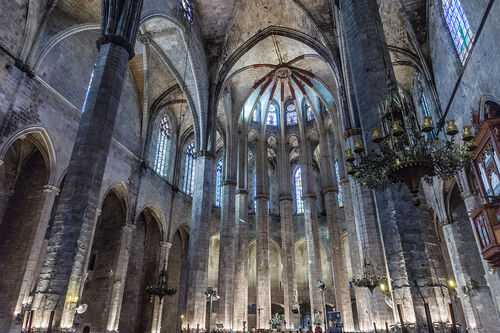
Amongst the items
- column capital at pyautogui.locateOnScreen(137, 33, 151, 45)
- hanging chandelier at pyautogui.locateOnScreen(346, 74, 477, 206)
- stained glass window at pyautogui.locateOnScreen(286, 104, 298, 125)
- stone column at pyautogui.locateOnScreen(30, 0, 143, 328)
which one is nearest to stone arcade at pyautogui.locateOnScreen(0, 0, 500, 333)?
stone column at pyautogui.locateOnScreen(30, 0, 143, 328)

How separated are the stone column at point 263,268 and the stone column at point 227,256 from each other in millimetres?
1970

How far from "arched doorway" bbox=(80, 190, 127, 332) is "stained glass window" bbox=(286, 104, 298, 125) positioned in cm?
1358

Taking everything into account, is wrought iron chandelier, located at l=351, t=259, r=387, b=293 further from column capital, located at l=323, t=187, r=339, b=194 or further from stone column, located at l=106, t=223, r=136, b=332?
stone column, located at l=106, t=223, r=136, b=332

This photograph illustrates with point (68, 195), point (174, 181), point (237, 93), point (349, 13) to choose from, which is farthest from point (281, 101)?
point (68, 195)

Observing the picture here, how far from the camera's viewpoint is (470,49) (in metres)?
11.2

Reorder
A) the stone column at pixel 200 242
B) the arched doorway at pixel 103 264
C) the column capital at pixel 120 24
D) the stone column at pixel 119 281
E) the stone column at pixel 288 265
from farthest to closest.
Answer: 1. the stone column at pixel 288 265
2. the arched doorway at pixel 103 264
3. the stone column at pixel 119 281
4. the stone column at pixel 200 242
5. the column capital at pixel 120 24

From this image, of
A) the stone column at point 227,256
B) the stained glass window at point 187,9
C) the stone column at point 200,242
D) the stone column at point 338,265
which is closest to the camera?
the stone column at point 200,242

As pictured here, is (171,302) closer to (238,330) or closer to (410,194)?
(238,330)

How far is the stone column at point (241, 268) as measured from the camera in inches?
776

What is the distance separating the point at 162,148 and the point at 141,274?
7545mm

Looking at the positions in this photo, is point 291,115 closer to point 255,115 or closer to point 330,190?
point 255,115

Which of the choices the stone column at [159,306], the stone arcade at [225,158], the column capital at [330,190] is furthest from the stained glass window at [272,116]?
the stone column at [159,306]

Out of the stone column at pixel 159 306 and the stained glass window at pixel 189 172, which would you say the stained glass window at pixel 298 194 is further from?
the stone column at pixel 159 306

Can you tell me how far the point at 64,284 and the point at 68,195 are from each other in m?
1.98
